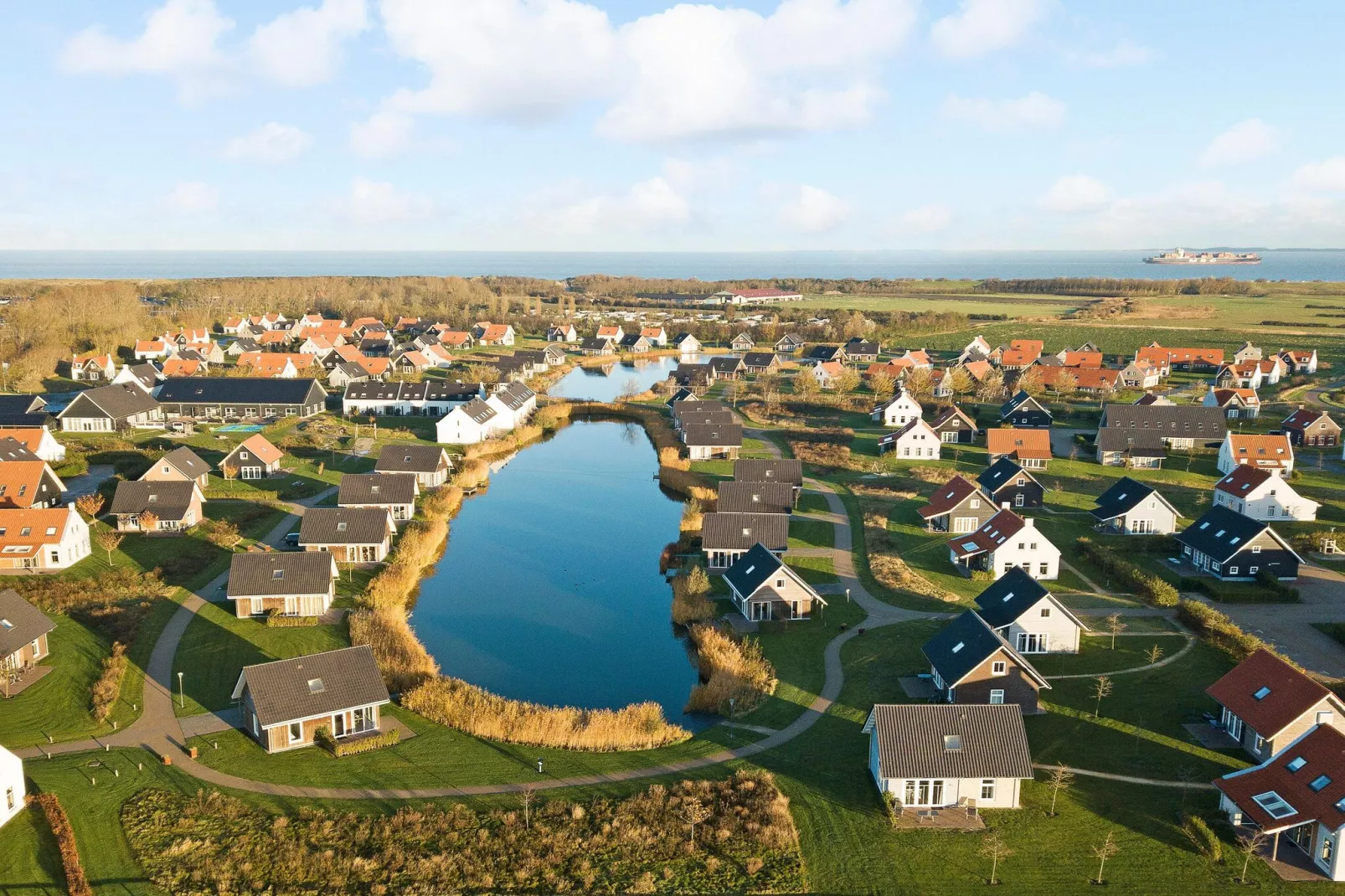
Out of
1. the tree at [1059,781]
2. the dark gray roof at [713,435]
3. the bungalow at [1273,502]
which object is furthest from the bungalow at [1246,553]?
the dark gray roof at [713,435]

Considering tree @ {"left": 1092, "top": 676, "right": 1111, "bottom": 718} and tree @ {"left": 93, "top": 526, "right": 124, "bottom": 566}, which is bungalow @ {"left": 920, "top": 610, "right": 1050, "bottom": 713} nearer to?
tree @ {"left": 1092, "top": 676, "right": 1111, "bottom": 718}

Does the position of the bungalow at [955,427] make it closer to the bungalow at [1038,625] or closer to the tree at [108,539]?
the bungalow at [1038,625]

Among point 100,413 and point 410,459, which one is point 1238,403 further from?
point 100,413

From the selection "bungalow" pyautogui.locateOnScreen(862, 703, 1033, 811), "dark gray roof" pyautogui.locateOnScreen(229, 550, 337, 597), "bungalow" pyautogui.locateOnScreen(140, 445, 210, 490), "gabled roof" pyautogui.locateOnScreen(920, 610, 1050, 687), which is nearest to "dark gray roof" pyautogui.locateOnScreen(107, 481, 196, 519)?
"bungalow" pyautogui.locateOnScreen(140, 445, 210, 490)

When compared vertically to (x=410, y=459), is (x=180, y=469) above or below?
above

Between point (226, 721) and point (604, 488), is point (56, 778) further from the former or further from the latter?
point (604, 488)

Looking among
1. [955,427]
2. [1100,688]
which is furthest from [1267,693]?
[955,427]
